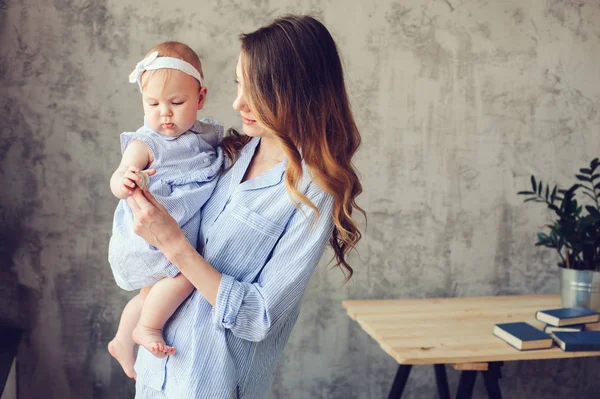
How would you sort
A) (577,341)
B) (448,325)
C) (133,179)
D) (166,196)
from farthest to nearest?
1. (448,325)
2. (577,341)
3. (166,196)
4. (133,179)

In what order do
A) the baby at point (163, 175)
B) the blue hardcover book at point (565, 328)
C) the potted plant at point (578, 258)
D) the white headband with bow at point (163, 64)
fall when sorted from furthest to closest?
the potted plant at point (578, 258) < the blue hardcover book at point (565, 328) < the white headband with bow at point (163, 64) < the baby at point (163, 175)

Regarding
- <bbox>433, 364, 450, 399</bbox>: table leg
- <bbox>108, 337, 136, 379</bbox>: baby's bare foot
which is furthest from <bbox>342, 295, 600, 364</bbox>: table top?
<bbox>108, 337, 136, 379</bbox>: baby's bare foot

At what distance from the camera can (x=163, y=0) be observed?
9.54 feet

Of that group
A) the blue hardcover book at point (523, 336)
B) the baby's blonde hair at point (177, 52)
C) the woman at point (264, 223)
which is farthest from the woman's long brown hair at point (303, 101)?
the blue hardcover book at point (523, 336)

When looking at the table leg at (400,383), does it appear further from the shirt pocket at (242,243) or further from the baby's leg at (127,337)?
the shirt pocket at (242,243)

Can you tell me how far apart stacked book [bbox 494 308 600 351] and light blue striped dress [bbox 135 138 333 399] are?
1.34 meters

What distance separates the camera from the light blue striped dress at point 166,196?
59.1 inches

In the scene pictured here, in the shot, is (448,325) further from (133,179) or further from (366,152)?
(133,179)

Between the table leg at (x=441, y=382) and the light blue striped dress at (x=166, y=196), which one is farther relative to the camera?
the table leg at (x=441, y=382)

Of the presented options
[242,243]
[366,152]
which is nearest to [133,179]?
[242,243]

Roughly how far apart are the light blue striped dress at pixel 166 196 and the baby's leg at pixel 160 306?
27 mm

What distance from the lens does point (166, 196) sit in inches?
60.2

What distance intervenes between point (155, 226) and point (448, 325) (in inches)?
68.3

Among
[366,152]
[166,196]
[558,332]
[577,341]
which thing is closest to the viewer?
[166,196]
